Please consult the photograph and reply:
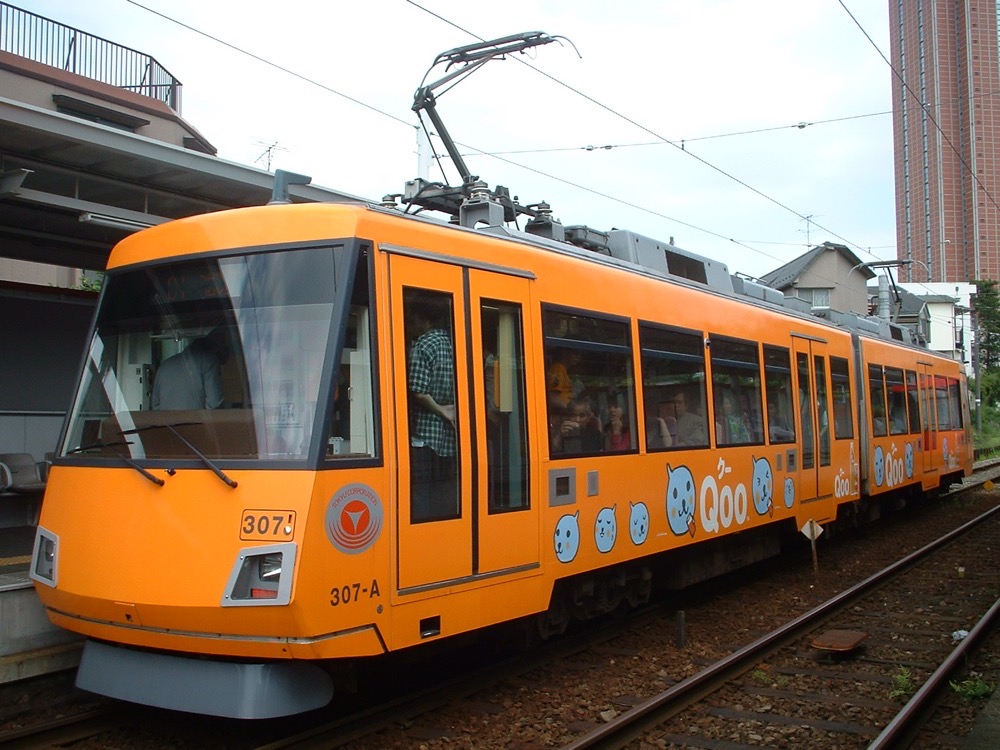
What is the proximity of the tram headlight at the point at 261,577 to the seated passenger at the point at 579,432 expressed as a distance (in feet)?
7.70

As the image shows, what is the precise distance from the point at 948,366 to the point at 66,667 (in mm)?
18005

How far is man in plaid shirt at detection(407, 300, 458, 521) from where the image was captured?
5465 mm

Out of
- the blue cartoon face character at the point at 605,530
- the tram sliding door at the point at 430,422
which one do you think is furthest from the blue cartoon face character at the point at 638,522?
the tram sliding door at the point at 430,422

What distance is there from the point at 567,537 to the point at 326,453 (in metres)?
2.28

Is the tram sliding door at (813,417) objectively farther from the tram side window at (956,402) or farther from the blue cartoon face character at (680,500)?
the tram side window at (956,402)

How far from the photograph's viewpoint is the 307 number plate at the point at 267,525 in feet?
15.6

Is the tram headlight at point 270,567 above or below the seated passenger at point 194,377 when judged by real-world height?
below

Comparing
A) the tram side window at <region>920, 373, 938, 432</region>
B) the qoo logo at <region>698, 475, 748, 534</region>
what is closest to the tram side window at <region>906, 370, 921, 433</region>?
the tram side window at <region>920, 373, 938, 432</region>

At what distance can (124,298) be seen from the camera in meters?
5.91

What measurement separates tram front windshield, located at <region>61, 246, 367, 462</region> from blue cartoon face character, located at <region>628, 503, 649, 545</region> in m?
3.19

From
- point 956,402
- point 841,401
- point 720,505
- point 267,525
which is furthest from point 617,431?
point 956,402

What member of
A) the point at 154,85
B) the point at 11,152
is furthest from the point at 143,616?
the point at 154,85

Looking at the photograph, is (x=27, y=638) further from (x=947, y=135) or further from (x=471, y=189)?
(x=947, y=135)

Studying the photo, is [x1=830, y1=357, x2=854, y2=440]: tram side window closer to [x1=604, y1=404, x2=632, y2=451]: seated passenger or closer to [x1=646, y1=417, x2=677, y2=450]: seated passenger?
[x1=646, y1=417, x2=677, y2=450]: seated passenger
